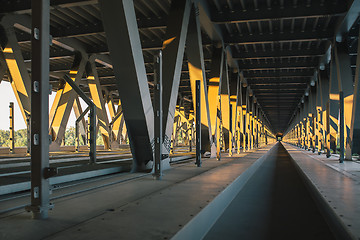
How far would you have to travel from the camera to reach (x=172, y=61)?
390 inches

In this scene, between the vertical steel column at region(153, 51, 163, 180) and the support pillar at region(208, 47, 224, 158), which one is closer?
the vertical steel column at region(153, 51, 163, 180)

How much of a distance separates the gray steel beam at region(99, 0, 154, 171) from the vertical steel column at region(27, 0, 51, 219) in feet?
11.6

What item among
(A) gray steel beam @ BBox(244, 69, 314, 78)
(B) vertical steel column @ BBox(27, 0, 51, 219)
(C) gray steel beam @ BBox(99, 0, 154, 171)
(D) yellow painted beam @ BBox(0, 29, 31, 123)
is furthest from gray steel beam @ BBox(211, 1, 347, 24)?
(A) gray steel beam @ BBox(244, 69, 314, 78)

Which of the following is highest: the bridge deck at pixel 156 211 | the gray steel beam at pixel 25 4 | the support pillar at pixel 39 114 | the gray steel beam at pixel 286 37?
the gray steel beam at pixel 25 4

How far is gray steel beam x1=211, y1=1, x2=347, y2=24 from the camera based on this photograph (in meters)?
12.8

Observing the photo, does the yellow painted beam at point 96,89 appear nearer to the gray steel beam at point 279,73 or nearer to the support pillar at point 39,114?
the gray steel beam at point 279,73

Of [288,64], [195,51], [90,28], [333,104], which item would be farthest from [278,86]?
[90,28]

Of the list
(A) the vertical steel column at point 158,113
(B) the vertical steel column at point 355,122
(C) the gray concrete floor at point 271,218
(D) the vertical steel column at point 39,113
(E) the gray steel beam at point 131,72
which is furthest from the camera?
(B) the vertical steel column at point 355,122

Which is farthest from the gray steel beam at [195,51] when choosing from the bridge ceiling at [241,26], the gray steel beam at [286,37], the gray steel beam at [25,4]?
the gray steel beam at [286,37]

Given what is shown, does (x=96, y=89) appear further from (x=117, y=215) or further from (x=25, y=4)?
(x=117, y=215)

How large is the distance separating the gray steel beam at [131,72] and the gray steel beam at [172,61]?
125 centimetres

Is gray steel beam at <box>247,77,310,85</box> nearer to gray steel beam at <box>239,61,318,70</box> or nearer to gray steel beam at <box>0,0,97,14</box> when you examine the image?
gray steel beam at <box>239,61,318,70</box>

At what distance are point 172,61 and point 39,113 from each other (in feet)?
22.3

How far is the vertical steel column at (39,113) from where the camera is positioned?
3451mm
